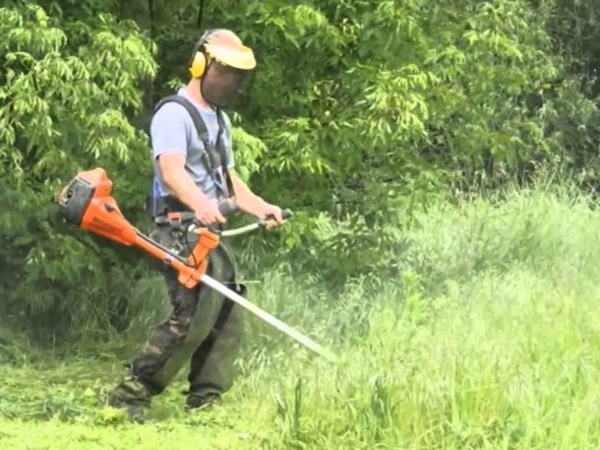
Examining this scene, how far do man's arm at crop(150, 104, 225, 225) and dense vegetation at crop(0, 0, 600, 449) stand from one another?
1.95ft

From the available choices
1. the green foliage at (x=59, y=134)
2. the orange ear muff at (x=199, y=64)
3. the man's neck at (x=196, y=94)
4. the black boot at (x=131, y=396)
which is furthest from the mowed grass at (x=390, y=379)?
the orange ear muff at (x=199, y=64)

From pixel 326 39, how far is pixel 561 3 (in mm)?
9620

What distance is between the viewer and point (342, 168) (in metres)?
7.38

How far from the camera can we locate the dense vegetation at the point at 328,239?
5.09 m

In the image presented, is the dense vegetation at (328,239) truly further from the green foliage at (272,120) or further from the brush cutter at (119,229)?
the brush cutter at (119,229)

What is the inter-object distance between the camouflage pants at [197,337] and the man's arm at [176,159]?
31 centimetres

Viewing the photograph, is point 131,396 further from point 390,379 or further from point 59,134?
point 390,379

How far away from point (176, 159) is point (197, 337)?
35.2 inches

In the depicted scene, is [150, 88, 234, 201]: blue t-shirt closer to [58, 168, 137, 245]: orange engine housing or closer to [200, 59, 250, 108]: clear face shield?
[200, 59, 250, 108]: clear face shield

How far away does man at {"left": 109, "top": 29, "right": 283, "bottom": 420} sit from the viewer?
587cm

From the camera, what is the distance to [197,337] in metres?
6.07

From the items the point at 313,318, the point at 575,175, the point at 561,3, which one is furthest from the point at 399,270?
the point at 561,3

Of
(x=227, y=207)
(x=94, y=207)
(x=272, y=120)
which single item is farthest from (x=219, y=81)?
(x=272, y=120)

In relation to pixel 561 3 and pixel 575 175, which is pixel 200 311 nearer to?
pixel 575 175
